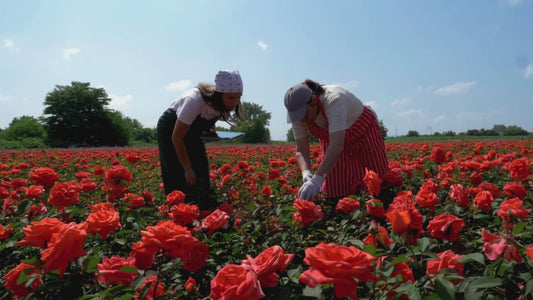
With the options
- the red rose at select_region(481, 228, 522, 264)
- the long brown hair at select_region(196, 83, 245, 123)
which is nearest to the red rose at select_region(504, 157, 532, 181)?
the red rose at select_region(481, 228, 522, 264)

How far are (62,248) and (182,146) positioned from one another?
1.88 metres

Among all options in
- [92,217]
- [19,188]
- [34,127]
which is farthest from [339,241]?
[34,127]

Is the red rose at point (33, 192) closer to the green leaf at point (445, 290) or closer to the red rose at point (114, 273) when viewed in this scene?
the red rose at point (114, 273)

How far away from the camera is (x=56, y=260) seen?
0.89 metres

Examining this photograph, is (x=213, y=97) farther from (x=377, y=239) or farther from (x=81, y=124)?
(x=81, y=124)

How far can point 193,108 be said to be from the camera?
268 cm

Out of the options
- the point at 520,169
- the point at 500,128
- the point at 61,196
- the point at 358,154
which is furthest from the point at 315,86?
the point at 500,128

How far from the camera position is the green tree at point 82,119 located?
36875mm

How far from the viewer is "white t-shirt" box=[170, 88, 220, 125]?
8.68 feet

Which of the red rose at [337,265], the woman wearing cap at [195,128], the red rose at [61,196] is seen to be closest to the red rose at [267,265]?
the red rose at [337,265]

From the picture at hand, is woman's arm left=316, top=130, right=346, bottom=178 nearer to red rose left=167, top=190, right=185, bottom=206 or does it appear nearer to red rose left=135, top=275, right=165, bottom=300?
red rose left=167, top=190, right=185, bottom=206

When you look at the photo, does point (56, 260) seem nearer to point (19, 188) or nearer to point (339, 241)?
point (339, 241)

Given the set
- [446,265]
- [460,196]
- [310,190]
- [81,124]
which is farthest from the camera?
[81,124]

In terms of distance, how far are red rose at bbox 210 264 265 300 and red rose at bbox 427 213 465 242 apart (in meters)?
0.76
